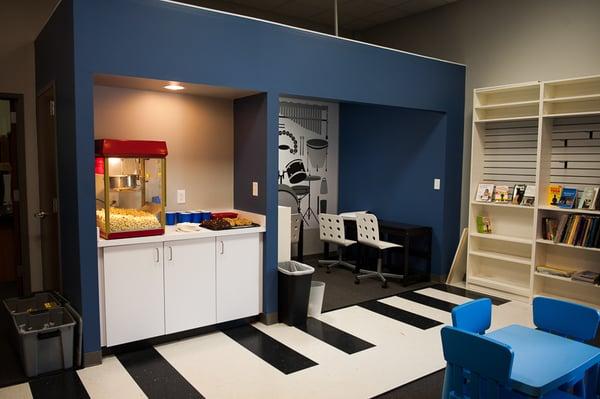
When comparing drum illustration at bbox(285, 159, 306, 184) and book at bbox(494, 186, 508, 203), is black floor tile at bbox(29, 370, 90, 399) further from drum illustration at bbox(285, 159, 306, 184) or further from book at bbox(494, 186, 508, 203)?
book at bbox(494, 186, 508, 203)

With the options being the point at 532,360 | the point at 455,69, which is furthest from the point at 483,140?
the point at 532,360

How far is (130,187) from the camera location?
389 cm

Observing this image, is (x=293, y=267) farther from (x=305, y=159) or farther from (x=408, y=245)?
(x=305, y=159)

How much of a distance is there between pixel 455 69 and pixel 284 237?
10.1 feet

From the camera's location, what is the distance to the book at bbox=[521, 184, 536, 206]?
507cm

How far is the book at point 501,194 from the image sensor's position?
5.34 m

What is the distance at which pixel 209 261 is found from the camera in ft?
12.9

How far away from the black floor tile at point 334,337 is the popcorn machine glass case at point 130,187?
1.58 metres

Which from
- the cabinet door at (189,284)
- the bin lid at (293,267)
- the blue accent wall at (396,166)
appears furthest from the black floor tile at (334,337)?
the blue accent wall at (396,166)

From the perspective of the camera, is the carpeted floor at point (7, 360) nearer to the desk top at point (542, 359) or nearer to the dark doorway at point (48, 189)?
the dark doorway at point (48, 189)

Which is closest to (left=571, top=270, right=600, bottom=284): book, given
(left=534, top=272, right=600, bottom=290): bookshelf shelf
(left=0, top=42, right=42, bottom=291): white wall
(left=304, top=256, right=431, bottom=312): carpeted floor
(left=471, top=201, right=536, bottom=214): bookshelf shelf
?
(left=534, top=272, right=600, bottom=290): bookshelf shelf

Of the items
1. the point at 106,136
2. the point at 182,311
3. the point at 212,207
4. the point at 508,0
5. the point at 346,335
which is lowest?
the point at 346,335

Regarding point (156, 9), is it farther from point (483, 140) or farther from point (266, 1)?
point (483, 140)

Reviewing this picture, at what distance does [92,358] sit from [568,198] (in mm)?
4665
